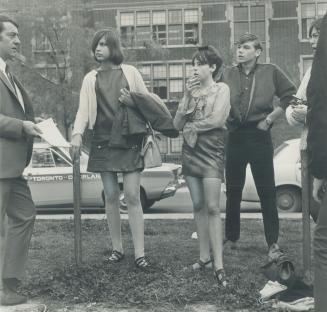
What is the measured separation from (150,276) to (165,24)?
1239 inches

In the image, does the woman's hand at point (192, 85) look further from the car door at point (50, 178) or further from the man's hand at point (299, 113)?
the car door at point (50, 178)

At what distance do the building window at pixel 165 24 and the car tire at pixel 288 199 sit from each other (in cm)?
2349

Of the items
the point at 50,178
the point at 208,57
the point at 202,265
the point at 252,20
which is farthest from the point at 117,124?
the point at 252,20

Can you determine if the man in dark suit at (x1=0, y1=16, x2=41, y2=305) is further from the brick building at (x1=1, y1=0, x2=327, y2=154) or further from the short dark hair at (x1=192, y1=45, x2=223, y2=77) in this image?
the brick building at (x1=1, y1=0, x2=327, y2=154)

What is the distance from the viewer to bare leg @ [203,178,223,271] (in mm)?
4773

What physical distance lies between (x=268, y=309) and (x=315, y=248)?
2.81 ft

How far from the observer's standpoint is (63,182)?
40.2 ft

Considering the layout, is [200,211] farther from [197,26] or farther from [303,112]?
[197,26]

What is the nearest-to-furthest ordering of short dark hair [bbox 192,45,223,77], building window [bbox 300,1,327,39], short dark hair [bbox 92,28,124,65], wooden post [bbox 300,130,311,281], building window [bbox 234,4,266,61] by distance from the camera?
1. wooden post [bbox 300,130,311,281]
2. short dark hair [bbox 192,45,223,77]
3. short dark hair [bbox 92,28,124,65]
4. building window [bbox 300,1,327,39]
5. building window [bbox 234,4,266,61]

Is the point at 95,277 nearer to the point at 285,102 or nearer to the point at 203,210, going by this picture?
the point at 203,210

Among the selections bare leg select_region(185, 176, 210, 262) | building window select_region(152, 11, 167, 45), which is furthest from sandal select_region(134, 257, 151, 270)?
building window select_region(152, 11, 167, 45)

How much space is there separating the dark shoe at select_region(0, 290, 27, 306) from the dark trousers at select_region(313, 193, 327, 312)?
2098mm

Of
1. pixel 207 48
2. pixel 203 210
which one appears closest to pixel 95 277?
pixel 203 210

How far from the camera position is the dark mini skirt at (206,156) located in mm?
4906
